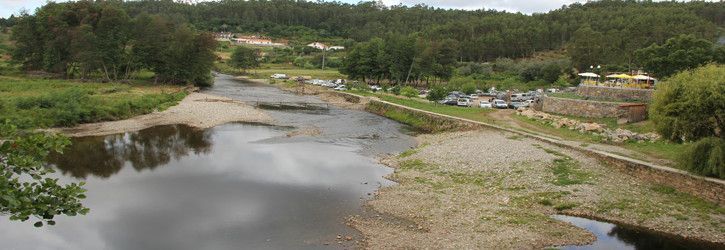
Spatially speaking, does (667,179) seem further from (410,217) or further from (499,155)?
(410,217)

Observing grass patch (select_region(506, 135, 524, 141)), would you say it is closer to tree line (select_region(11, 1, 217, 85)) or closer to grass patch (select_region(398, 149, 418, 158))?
grass patch (select_region(398, 149, 418, 158))

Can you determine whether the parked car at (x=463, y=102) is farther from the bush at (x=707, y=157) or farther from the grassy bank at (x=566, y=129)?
the bush at (x=707, y=157)

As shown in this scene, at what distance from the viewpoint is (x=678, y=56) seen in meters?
56.8

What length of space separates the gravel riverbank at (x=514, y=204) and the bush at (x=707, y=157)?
1420 mm

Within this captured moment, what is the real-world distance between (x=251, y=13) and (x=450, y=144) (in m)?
172

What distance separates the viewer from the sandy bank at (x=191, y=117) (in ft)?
138

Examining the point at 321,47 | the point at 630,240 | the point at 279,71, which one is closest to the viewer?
the point at 630,240

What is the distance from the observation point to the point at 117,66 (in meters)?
71.2

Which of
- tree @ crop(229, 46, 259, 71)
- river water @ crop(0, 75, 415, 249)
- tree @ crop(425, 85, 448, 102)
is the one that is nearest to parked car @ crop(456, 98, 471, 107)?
tree @ crop(425, 85, 448, 102)

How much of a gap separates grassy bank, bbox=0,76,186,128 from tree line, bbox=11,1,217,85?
6488 mm

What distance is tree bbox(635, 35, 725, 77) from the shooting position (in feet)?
186

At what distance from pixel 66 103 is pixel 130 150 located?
13.4 m

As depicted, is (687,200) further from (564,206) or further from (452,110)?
(452,110)

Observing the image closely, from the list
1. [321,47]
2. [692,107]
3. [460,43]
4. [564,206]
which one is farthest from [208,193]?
[321,47]
